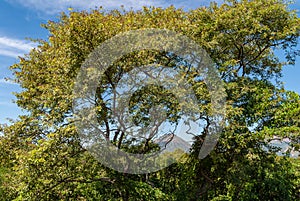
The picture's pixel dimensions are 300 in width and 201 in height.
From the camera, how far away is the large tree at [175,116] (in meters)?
9.33

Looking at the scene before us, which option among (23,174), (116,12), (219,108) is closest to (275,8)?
(219,108)

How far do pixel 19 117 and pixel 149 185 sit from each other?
5.38m

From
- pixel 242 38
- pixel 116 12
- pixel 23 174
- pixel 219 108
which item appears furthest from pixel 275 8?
pixel 23 174

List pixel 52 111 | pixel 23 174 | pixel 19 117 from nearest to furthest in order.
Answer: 1. pixel 23 174
2. pixel 52 111
3. pixel 19 117

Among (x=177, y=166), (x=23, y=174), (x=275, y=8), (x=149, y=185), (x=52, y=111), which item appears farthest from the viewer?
(x=177, y=166)

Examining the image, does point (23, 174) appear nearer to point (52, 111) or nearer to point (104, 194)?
point (52, 111)

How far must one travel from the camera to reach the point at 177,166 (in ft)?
42.5

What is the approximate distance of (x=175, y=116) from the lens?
9688 millimetres

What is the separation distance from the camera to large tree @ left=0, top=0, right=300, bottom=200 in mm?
9328

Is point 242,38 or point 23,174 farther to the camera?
point 242,38

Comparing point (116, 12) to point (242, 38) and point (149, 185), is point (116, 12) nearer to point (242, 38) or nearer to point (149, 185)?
point (242, 38)

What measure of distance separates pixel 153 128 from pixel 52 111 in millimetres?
3353

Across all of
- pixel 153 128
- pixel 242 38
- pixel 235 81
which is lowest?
pixel 153 128

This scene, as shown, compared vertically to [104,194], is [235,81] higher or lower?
higher
